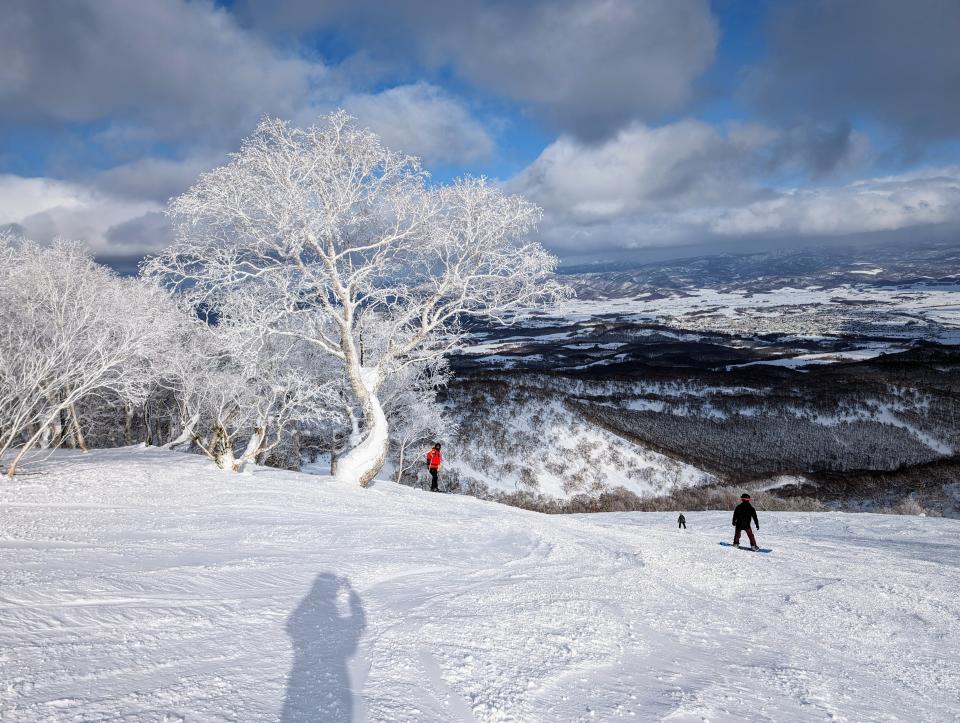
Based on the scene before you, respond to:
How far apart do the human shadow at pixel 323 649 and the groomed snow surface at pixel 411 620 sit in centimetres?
2

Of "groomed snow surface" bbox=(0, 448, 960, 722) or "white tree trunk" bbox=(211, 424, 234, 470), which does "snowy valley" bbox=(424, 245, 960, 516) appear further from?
"white tree trunk" bbox=(211, 424, 234, 470)

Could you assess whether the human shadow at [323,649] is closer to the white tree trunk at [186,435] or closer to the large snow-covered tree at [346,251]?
the large snow-covered tree at [346,251]

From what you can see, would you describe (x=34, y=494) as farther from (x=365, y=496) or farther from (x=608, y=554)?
(x=608, y=554)

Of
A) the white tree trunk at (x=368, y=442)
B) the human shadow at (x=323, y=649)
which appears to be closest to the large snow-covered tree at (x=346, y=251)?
the white tree trunk at (x=368, y=442)

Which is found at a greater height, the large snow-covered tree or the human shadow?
the large snow-covered tree

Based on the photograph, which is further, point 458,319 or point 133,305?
point 133,305

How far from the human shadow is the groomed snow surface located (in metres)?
0.02

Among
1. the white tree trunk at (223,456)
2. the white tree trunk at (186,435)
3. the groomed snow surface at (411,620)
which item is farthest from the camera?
the white tree trunk at (186,435)

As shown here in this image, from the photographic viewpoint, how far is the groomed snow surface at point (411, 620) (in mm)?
3713

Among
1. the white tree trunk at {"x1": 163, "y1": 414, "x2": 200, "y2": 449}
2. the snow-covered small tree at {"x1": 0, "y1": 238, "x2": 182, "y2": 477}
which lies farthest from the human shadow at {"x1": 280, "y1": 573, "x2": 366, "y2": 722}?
the white tree trunk at {"x1": 163, "y1": 414, "x2": 200, "y2": 449}

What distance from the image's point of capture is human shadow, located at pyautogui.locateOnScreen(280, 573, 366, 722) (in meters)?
3.51

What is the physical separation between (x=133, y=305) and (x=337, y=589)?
18377 millimetres

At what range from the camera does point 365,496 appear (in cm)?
1180

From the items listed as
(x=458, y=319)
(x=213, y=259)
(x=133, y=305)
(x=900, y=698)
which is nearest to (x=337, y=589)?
(x=900, y=698)
